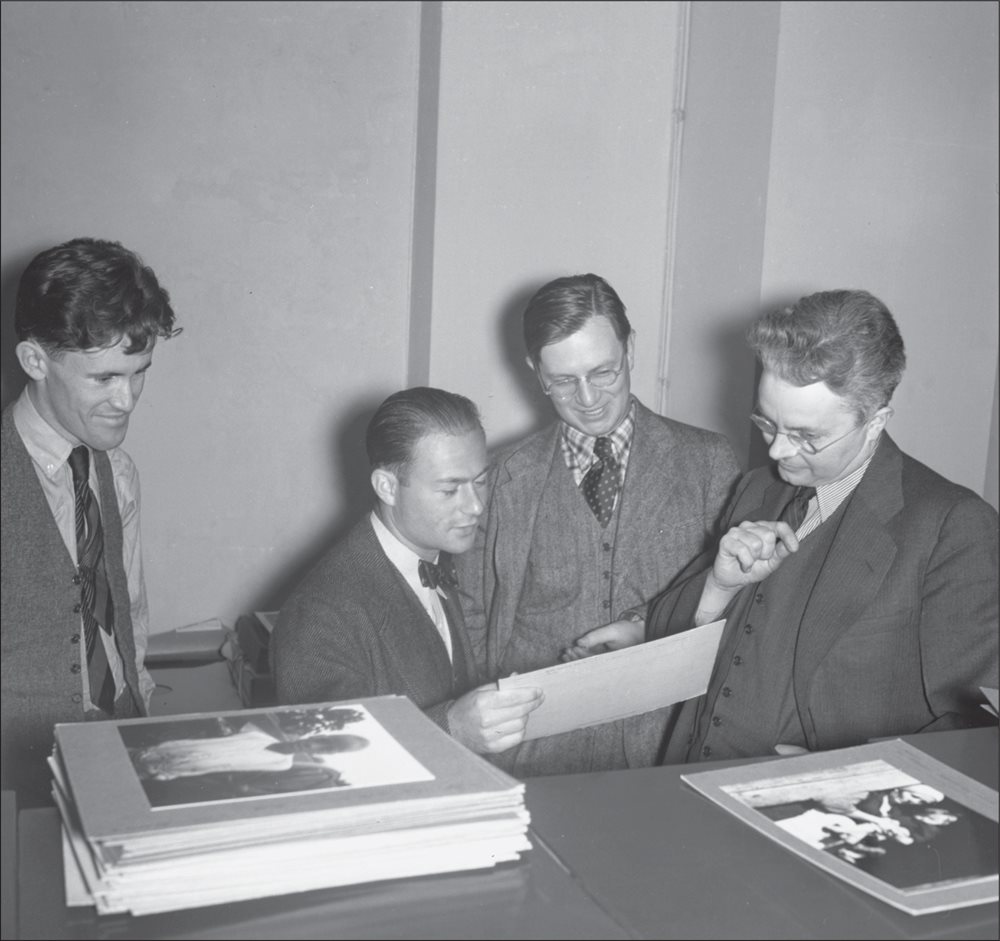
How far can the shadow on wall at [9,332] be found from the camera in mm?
3053

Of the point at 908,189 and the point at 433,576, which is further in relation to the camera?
the point at 908,189

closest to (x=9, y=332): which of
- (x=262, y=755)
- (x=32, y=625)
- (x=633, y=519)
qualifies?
(x=32, y=625)

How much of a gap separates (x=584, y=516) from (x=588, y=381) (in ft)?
0.98

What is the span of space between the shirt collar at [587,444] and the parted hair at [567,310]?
186 millimetres

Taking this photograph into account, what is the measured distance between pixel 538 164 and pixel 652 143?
0.39 meters

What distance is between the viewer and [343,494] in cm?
347

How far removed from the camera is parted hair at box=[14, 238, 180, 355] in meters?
1.86

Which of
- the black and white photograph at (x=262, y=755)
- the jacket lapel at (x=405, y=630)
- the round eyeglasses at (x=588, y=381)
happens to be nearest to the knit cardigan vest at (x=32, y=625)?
the jacket lapel at (x=405, y=630)

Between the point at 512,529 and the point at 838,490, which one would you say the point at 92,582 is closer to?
the point at 512,529

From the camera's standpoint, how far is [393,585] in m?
1.99

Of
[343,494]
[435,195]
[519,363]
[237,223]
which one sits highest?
[435,195]

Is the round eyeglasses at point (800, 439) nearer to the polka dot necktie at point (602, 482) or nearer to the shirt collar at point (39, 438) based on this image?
the polka dot necktie at point (602, 482)

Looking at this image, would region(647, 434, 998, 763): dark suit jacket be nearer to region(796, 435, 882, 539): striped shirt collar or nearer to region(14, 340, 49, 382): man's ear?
region(796, 435, 882, 539): striped shirt collar

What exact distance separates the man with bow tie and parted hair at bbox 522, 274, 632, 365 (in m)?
0.30
